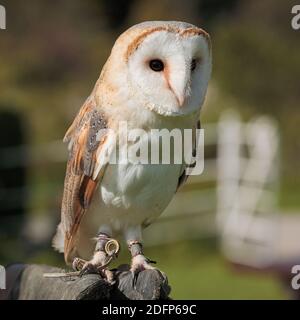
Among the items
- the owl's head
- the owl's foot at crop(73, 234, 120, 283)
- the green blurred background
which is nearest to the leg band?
the owl's foot at crop(73, 234, 120, 283)

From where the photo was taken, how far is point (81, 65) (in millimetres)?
12734

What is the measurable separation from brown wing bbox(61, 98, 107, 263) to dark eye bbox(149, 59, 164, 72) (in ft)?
0.68

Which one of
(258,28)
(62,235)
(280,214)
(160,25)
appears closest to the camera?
(160,25)

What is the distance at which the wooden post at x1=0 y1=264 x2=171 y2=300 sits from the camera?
7.91 ft

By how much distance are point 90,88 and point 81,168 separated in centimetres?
862

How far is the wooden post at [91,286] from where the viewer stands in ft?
7.91

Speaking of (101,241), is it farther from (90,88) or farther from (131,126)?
(90,88)

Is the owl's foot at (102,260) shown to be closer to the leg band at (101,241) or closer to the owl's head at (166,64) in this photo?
the leg band at (101,241)

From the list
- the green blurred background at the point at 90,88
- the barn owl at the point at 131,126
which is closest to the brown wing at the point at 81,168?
the barn owl at the point at 131,126

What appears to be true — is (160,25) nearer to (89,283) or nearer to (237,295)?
(89,283)

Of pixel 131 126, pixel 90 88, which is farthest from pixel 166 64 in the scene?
pixel 90 88

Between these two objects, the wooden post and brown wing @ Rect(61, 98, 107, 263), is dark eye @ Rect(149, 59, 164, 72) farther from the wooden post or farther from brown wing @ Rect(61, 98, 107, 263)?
the wooden post
